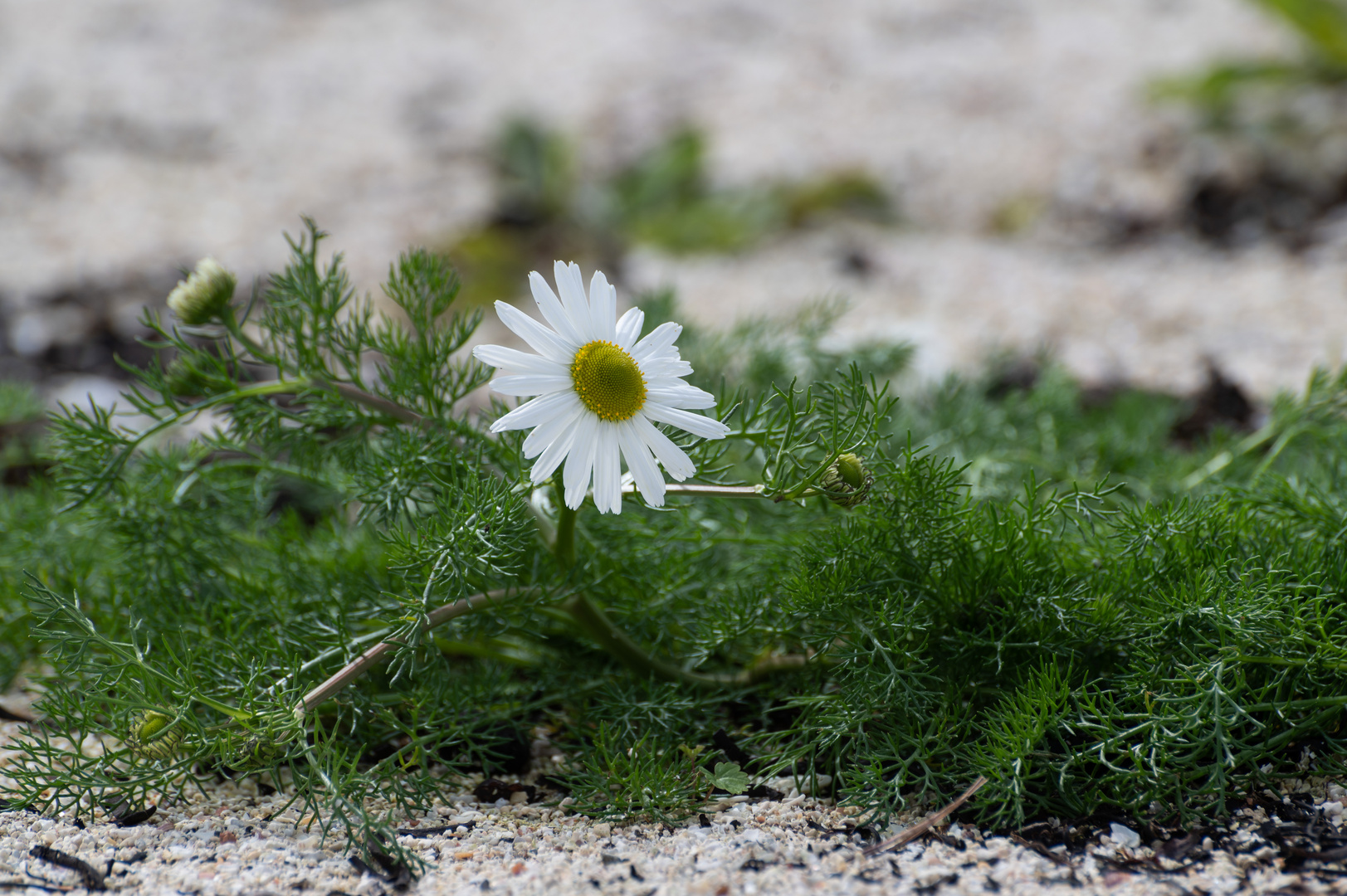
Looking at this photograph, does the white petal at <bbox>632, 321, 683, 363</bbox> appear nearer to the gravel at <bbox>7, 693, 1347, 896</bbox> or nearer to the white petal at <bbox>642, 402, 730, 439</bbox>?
the white petal at <bbox>642, 402, 730, 439</bbox>

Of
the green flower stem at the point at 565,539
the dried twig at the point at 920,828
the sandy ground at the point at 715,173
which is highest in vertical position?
the sandy ground at the point at 715,173

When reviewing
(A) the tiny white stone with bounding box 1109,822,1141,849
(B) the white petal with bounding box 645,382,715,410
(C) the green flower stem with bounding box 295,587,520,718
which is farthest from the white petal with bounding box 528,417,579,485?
(A) the tiny white stone with bounding box 1109,822,1141,849

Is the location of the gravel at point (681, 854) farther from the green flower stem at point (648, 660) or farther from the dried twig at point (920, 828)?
the green flower stem at point (648, 660)

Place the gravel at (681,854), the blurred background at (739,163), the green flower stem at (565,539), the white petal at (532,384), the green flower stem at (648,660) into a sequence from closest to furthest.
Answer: the white petal at (532,384) < the gravel at (681,854) < the green flower stem at (565,539) < the green flower stem at (648,660) < the blurred background at (739,163)

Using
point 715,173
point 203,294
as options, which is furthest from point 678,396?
point 715,173

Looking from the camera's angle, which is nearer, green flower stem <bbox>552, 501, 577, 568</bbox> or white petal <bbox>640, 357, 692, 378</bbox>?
white petal <bbox>640, 357, 692, 378</bbox>

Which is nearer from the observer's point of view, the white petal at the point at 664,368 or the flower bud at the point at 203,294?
the white petal at the point at 664,368

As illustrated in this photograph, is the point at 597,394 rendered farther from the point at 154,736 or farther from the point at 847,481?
the point at 154,736

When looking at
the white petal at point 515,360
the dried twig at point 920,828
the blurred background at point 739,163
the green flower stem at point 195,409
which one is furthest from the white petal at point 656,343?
the blurred background at point 739,163

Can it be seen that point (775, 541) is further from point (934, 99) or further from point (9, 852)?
point (934, 99)
